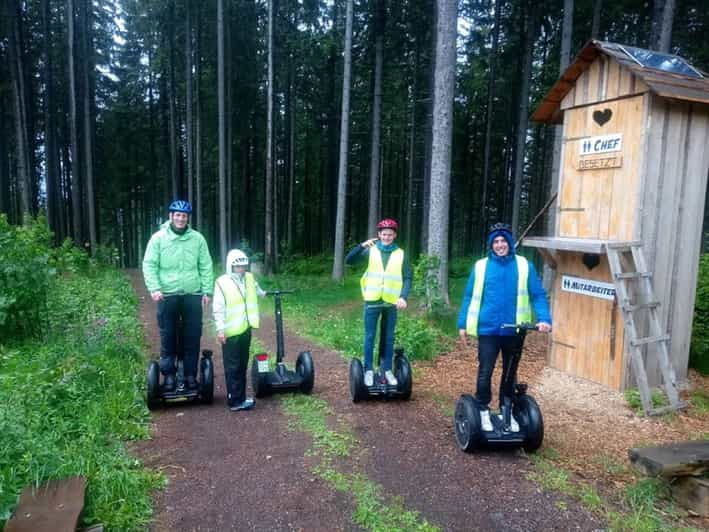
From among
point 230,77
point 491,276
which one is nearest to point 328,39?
point 230,77

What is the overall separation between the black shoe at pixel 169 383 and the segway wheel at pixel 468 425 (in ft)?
10.7

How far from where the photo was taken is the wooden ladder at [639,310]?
5.59m

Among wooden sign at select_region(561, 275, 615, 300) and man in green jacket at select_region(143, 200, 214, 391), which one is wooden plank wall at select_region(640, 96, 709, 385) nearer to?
wooden sign at select_region(561, 275, 615, 300)

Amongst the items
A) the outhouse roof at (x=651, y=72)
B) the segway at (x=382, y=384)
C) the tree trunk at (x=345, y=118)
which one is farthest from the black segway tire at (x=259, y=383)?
the tree trunk at (x=345, y=118)

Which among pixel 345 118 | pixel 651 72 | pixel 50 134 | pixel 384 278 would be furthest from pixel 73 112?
pixel 651 72

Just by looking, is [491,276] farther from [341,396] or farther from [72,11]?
[72,11]

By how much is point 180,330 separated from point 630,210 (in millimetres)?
5790

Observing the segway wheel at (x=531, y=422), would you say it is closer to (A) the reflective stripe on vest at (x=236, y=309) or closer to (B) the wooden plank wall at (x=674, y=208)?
(B) the wooden plank wall at (x=674, y=208)

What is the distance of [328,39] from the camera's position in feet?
55.6

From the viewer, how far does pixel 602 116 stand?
6516 millimetres

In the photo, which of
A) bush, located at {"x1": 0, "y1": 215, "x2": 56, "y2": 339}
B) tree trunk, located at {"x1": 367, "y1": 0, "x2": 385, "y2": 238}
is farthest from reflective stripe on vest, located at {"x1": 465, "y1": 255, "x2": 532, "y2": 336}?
tree trunk, located at {"x1": 367, "y1": 0, "x2": 385, "y2": 238}

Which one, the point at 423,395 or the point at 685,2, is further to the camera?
the point at 685,2

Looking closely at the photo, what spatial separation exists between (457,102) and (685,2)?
1117 cm

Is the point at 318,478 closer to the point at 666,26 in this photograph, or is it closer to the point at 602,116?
the point at 602,116
